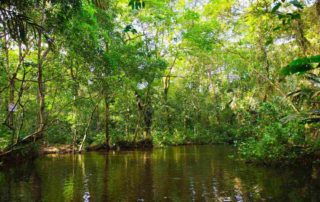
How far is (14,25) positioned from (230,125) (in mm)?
39188

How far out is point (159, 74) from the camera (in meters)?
29.9

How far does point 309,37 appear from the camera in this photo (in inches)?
692

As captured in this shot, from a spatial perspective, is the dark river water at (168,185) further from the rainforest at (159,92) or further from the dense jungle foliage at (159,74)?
the dense jungle foliage at (159,74)

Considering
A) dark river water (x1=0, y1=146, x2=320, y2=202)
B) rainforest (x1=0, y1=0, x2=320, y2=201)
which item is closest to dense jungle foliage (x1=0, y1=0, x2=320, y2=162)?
rainforest (x1=0, y1=0, x2=320, y2=201)

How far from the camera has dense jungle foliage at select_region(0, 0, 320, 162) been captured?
41.3ft

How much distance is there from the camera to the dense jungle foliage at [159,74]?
12594 millimetres

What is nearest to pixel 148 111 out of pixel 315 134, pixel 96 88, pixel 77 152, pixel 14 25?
pixel 77 152

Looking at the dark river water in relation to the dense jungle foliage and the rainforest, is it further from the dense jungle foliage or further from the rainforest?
the dense jungle foliage

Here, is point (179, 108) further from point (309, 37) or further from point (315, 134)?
point (315, 134)

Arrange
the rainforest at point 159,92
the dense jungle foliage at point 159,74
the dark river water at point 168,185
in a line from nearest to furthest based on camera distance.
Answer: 1. the dark river water at point 168,185
2. the rainforest at point 159,92
3. the dense jungle foliage at point 159,74

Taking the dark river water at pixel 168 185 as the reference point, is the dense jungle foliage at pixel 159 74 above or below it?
above

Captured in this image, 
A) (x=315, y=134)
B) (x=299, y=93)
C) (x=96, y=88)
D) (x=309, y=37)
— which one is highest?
(x=309, y=37)

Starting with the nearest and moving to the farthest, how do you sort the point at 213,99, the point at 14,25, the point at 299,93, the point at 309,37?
the point at 14,25, the point at 299,93, the point at 309,37, the point at 213,99

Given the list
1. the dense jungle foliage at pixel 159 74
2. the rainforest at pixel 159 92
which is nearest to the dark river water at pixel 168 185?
the rainforest at pixel 159 92
